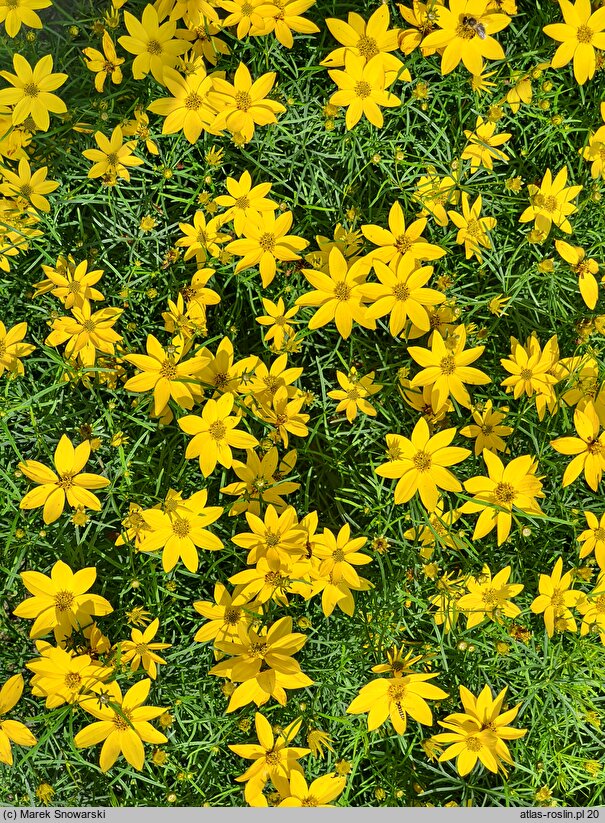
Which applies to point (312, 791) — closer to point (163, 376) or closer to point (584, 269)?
point (163, 376)

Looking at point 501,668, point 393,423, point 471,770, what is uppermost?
point 393,423

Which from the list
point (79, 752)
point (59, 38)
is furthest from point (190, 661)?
point (59, 38)

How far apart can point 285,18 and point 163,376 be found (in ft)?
2.01

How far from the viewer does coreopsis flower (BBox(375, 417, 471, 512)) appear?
3.19 feet

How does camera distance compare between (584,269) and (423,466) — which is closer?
(423,466)

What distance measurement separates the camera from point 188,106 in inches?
40.5

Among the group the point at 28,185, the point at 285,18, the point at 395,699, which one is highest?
the point at 285,18

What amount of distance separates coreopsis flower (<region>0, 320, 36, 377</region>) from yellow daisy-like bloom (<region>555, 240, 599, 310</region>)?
36.3 inches

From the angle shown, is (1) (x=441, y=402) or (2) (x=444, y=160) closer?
(1) (x=441, y=402)

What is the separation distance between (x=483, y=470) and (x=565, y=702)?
1.45 ft

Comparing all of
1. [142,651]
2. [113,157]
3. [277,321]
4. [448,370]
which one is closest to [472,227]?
[448,370]

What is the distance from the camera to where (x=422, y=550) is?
106 cm

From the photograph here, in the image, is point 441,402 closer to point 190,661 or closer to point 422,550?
point 422,550

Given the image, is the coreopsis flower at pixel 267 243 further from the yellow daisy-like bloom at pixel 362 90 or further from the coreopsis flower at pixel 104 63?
the coreopsis flower at pixel 104 63
